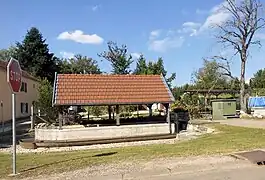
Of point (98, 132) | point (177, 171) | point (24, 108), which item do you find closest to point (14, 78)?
point (177, 171)

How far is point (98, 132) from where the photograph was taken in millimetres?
22906

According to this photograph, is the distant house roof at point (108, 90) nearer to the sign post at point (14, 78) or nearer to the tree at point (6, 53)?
the sign post at point (14, 78)

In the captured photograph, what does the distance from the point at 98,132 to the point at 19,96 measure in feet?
98.9

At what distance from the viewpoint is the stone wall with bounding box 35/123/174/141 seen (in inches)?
873

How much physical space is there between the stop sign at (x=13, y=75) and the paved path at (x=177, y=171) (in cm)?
247

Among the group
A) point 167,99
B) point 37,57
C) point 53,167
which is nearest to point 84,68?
point 37,57

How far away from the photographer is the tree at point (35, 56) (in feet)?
243

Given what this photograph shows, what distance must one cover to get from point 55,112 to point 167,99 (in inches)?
521

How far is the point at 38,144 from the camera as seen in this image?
20.9 m

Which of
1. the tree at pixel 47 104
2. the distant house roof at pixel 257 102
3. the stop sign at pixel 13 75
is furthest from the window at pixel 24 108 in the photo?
the stop sign at pixel 13 75

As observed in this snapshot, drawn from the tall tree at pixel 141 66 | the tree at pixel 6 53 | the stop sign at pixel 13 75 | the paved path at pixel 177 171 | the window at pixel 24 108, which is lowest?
the paved path at pixel 177 171

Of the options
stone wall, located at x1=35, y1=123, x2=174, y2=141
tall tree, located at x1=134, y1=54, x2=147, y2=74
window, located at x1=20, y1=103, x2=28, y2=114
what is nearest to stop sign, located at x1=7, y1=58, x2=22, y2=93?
stone wall, located at x1=35, y1=123, x2=174, y2=141

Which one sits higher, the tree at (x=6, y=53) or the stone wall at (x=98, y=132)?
the tree at (x=6, y=53)

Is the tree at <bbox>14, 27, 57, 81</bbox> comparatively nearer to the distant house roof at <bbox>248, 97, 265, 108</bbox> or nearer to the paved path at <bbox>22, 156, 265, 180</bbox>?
the distant house roof at <bbox>248, 97, 265, 108</bbox>
